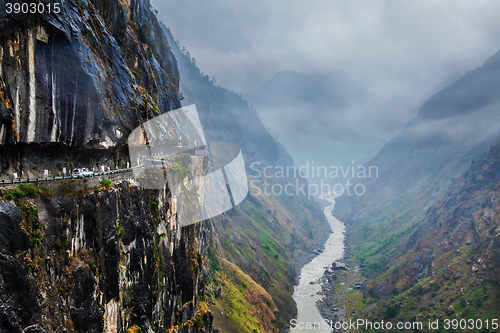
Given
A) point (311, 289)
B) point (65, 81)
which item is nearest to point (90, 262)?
point (65, 81)

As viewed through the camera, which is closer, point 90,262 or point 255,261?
point 90,262

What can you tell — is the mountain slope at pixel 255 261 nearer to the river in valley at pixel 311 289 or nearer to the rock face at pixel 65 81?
the river in valley at pixel 311 289

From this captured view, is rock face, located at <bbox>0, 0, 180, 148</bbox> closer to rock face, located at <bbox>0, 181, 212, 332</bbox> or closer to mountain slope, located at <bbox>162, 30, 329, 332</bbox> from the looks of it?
rock face, located at <bbox>0, 181, 212, 332</bbox>

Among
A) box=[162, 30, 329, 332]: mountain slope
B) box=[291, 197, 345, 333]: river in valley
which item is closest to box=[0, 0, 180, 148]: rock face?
box=[162, 30, 329, 332]: mountain slope

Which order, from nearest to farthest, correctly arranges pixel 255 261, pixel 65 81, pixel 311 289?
pixel 65 81, pixel 255 261, pixel 311 289

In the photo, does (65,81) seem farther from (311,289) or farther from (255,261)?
(311,289)

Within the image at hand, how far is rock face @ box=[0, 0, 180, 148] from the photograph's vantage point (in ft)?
67.4

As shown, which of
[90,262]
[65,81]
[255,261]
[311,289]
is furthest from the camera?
[311,289]

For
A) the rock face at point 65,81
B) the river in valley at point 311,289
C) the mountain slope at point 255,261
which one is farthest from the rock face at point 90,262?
the river in valley at point 311,289

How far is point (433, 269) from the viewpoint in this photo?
104m

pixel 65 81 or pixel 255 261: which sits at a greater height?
pixel 65 81

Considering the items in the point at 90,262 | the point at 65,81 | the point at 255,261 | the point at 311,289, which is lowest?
the point at 311,289

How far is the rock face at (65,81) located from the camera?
2055cm

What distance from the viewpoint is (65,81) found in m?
24.0
